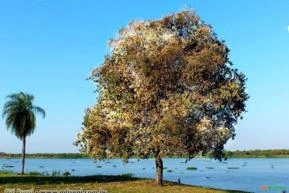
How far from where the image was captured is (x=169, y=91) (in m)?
44.2

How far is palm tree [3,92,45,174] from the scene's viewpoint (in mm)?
69938

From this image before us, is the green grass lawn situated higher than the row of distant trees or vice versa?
the row of distant trees

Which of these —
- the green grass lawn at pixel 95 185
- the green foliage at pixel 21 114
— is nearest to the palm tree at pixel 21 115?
the green foliage at pixel 21 114

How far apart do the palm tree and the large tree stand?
2489cm

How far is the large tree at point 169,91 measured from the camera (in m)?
43.1

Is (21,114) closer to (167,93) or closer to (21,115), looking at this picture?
(21,115)

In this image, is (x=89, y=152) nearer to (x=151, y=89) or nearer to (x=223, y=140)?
(x=151, y=89)

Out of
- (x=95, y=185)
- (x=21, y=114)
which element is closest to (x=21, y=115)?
(x=21, y=114)

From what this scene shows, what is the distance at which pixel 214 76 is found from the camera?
1758 inches

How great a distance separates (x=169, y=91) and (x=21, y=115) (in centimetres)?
3177

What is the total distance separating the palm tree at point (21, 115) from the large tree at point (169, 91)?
81.7 ft

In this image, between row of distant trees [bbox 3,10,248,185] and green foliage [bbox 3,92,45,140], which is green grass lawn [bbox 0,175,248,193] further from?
green foliage [bbox 3,92,45,140]

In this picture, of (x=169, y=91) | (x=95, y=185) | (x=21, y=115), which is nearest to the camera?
(x=169, y=91)

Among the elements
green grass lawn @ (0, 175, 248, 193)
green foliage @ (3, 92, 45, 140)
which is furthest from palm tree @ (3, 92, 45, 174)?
green grass lawn @ (0, 175, 248, 193)
